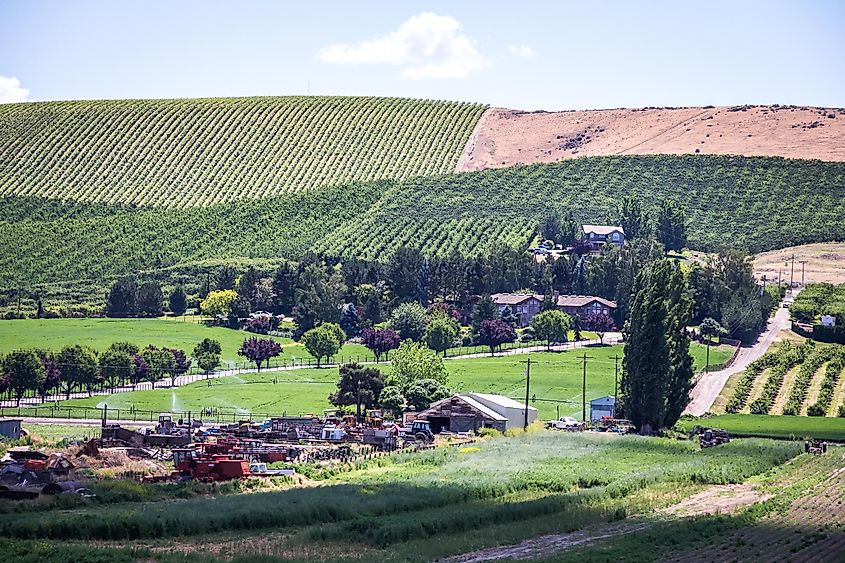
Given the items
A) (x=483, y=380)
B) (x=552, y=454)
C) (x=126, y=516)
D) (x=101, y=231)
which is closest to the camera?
(x=126, y=516)

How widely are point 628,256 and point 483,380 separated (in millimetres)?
39306

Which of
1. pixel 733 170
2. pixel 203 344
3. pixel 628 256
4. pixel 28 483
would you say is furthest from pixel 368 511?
pixel 733 170

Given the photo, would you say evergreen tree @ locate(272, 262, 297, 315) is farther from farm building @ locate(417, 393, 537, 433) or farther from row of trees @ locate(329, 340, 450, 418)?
farm building @ locate(417, 393, 537, 433)

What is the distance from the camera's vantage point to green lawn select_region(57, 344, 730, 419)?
89625 millimetres

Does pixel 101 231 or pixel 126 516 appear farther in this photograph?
pixel 101 231

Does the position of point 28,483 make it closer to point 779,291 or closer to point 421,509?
point 421,509

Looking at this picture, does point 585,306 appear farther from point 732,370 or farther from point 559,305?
point 732,370

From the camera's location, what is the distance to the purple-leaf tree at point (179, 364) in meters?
102

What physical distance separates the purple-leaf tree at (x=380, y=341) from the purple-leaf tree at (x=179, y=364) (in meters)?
15.7

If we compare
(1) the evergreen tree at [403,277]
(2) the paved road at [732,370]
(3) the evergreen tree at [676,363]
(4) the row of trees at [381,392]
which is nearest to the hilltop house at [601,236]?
(1) the evergreen tree at [403,277]

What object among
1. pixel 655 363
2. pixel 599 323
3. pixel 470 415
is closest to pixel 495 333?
pixel 599 323

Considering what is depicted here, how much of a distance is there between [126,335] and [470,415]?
43.1 metres

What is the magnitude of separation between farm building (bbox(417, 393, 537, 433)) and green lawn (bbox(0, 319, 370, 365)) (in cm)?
3134

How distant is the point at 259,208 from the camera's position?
579ft
